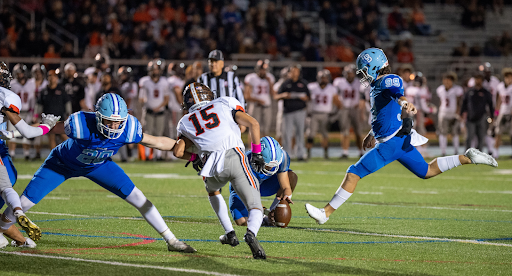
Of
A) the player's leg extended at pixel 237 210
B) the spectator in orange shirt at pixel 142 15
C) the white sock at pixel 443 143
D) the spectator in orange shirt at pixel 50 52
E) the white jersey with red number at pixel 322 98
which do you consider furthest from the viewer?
the spectator in orange shirt at pixel 142 15

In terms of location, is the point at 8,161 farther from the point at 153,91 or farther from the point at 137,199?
the point at 153,91

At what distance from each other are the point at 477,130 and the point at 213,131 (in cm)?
1054

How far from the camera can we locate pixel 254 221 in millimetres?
5082

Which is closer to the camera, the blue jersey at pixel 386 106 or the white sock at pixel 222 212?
the white sock at pixel 222 212

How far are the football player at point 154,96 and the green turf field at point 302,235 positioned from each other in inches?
157

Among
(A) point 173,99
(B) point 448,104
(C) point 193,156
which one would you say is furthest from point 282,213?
(B) point 448,104

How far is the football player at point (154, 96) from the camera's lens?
14.2 m

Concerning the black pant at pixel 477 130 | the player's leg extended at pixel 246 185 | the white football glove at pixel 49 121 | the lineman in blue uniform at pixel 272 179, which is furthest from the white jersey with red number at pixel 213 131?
the black pant at pixel 477 130

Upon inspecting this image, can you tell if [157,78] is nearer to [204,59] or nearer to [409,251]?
[204,59]

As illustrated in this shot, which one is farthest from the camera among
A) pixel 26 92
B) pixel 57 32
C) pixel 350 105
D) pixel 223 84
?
pixel 57 32

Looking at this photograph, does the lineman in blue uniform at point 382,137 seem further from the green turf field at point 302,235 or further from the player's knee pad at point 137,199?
the player's knee pad at point 137,199

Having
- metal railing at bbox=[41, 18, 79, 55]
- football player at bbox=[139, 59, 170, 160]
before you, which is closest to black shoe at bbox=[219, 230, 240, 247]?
football player at bbox=[139, 59, 170, 160]

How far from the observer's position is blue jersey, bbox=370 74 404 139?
6273 millimetres

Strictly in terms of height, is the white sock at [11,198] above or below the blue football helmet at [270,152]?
below
